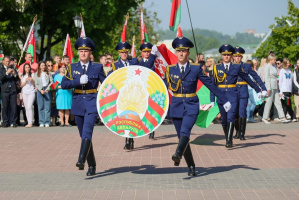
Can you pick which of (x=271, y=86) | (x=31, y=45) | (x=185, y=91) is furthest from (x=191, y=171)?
(x=31, y=45)

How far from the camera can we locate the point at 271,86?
2011 centimetres

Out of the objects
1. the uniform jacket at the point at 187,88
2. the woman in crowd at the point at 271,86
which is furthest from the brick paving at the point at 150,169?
the woman in crowd at the point at 271,86

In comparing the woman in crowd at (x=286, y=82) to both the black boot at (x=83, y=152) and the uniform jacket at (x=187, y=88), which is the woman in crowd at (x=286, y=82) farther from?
the black boot at (x=83, y=152)

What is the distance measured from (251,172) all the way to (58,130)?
28.7 feet

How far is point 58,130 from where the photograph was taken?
699 inches

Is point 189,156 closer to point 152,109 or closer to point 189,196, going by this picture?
point 152,109

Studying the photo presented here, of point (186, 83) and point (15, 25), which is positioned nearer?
point (186, 83)

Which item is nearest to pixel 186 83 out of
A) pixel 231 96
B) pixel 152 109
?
pixel 152 109

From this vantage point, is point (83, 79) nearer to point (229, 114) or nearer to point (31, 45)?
point (229, 114)

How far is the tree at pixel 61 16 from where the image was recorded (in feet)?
110

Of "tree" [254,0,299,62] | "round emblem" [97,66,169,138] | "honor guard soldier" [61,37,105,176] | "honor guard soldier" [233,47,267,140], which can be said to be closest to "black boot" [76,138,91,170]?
"honor guard soldier" [61,37,105,176]

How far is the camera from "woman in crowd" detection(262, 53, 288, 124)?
19.9m

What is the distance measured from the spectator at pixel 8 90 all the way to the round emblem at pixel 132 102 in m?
9.59

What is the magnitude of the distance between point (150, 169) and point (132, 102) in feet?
4.77
